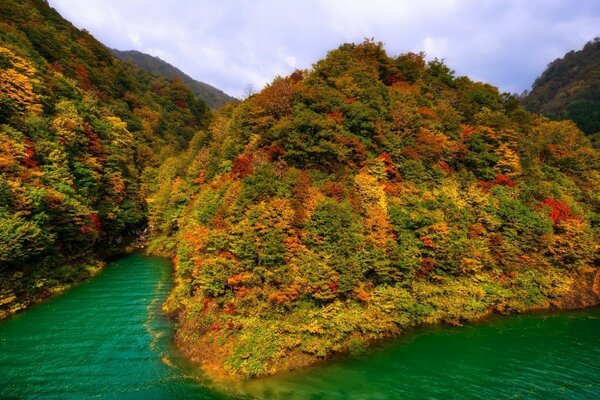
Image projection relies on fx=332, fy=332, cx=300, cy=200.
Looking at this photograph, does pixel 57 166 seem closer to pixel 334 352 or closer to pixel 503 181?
pixel 334 352

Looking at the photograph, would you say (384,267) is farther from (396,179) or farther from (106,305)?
(106,305)

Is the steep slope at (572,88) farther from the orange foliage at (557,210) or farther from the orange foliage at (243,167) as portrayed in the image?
the orange foliage at (243,167)

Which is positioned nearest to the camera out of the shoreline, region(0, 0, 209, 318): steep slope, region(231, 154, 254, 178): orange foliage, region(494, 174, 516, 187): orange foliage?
the shoreline

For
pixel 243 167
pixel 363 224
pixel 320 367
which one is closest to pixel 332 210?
pixel 363 224

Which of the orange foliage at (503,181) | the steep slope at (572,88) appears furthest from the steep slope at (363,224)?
the steep slope at (572,88)

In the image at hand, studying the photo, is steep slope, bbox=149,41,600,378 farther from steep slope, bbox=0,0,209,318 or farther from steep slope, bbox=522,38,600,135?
steep slope, bbox=522,38,600,135

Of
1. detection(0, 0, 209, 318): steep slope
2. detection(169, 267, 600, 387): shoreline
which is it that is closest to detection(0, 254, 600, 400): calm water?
detection(169, 267, 600, 387): shoreline
